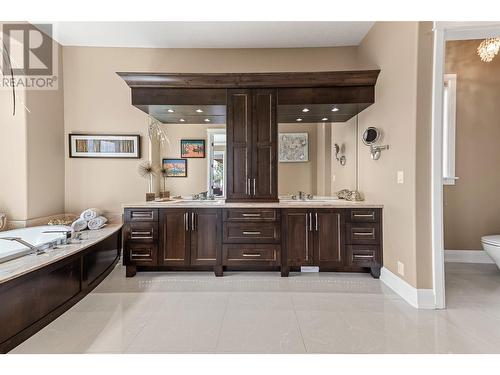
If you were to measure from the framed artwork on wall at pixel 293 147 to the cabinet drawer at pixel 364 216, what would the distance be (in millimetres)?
981

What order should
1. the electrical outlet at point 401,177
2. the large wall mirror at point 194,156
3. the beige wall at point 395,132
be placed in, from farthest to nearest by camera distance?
the large wall mirror at point 194,156
the electrical outlet at point 401,177
the beige wall at point 395,132

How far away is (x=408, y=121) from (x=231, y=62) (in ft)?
8.08

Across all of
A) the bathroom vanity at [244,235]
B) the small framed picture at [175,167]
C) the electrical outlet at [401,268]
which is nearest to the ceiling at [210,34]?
the small framed picture at [175,167]

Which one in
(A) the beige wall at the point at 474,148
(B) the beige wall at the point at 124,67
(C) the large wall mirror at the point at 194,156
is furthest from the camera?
(B) the beige wall at the point at 124,67

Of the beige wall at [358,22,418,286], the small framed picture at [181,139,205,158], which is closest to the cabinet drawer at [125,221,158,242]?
the small framed picture at [181,139,205,158]

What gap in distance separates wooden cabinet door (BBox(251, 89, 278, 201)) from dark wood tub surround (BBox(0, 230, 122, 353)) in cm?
194

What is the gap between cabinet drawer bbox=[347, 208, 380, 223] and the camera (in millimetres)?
2760

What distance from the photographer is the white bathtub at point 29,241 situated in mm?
1970

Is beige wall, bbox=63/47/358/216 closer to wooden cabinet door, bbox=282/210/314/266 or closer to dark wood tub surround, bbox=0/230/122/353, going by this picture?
dark wood tub surround, bbox=0/230/122/353

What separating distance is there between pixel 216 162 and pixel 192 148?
439mm

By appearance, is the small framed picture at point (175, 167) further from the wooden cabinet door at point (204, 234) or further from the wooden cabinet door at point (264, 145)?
the wooden cabinet door at point (264, 145)

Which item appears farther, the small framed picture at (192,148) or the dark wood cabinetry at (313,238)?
the small framed picture at (192,148)

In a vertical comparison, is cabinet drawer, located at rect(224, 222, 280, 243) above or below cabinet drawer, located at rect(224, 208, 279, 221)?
below
